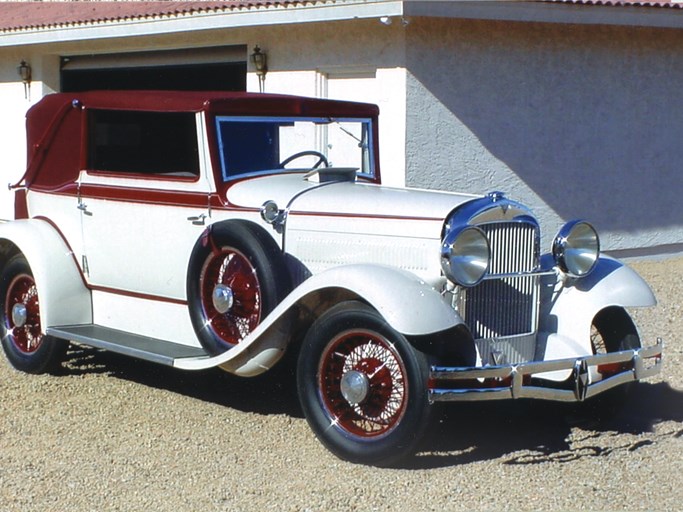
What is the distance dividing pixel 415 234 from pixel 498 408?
152cm

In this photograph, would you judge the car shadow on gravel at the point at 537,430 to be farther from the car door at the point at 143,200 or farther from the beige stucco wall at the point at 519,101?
the beige stucco wall at the point at 519,101

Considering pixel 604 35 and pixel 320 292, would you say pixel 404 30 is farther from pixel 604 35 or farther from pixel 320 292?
pixel 320 292

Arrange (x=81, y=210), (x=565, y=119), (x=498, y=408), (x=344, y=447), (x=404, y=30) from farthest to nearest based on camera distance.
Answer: (x=565, y=119) < (x=404, y=30) < (x=81, y=210) < (x=498, y=408) < (x=344, y=447)

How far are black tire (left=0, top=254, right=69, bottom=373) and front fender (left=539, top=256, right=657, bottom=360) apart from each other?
3114 millimetres

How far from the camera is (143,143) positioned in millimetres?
6719

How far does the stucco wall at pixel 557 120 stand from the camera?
1073 centimetres

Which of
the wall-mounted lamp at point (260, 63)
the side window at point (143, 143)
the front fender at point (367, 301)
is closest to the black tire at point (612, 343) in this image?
the front fender at point (367, 301)

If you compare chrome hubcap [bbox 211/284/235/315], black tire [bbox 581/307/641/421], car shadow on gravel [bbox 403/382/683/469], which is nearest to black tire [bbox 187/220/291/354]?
chrome hubcap [bbox 211/284/235/315]

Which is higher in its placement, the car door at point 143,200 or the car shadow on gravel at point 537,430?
the car door at point 143,200

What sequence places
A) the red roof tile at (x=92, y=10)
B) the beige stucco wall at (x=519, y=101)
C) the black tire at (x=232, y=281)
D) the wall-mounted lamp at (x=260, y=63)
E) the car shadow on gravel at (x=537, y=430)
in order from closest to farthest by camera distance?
the car shadow on gravel at (x=537, y=430), the black tire at (x=232, y=281), the beige stucco wall at (x=519, y=101), the red roof tile at (x=92, y=10), the wall-mounted lamp at (x=260, y=63)

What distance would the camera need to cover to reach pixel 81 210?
698 centimetres

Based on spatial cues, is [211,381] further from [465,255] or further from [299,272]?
[465,255]

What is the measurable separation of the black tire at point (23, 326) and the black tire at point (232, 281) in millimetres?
1432

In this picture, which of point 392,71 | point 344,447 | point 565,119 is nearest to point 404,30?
point 392,71
